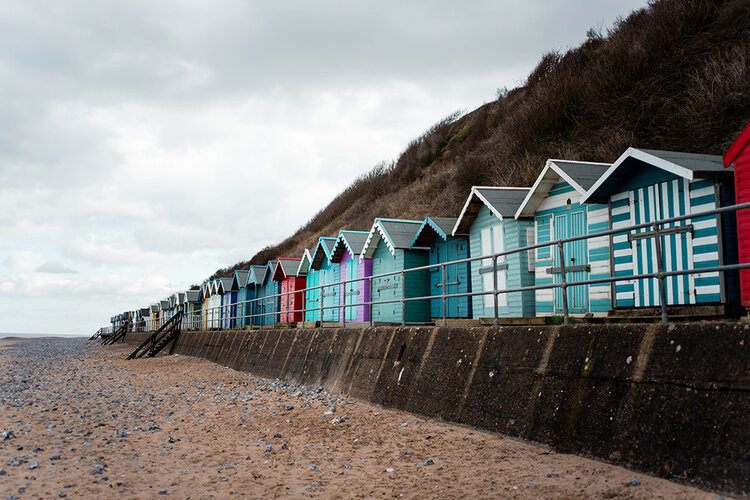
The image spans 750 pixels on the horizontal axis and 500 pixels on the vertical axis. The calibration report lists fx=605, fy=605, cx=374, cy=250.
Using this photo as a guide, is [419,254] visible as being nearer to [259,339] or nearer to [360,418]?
[259,339]

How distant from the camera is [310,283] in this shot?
1078 inches

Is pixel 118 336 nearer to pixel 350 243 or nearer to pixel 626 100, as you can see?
pixel 350 243

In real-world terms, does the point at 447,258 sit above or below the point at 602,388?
above

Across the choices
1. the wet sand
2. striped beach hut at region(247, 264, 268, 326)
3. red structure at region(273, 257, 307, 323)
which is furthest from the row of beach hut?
striped beach hut at region(247, 264, 268, 326)

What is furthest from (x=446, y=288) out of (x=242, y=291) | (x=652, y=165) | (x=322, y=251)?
(x=242, y=291)

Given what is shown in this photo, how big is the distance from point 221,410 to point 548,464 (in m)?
7.29

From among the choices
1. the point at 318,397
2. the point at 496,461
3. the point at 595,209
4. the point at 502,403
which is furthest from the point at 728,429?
the point at 318,397

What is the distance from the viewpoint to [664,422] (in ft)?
17.4

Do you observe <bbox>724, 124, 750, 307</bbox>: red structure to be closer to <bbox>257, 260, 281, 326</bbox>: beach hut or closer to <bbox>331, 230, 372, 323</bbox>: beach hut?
<bbox>331, 230, 372, 323</bbox>: beach hut

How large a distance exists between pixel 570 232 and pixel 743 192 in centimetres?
414

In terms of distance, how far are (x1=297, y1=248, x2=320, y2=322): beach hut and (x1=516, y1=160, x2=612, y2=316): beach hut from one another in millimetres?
13098

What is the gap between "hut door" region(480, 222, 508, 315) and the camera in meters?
14.3

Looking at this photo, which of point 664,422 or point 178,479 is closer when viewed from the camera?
point 664,422

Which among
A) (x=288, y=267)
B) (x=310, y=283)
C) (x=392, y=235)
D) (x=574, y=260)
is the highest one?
(x=392, y=235)
